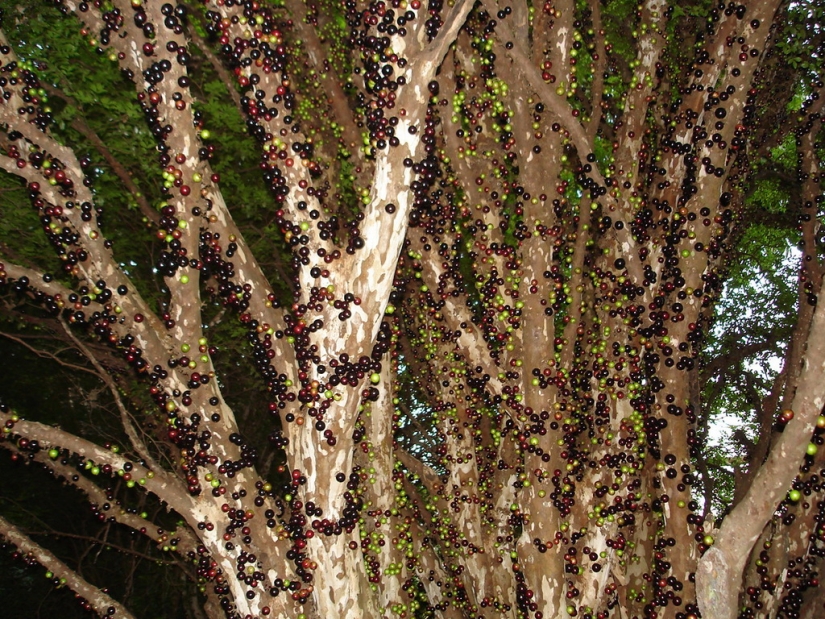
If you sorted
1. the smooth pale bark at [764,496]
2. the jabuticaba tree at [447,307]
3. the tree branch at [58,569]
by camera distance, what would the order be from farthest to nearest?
the tree branch at [58,569] < the jabuticaba tree at [447,307] < the smooth pale bark at [764,496]

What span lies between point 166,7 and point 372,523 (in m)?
→ 3.38

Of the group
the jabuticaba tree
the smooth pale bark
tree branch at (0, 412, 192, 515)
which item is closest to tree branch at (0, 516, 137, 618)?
the jabuticaba tree

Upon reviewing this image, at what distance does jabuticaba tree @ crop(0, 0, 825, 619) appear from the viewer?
2711 mm

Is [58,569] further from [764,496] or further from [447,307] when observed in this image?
[764,496]

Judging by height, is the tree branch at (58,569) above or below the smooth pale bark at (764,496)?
below

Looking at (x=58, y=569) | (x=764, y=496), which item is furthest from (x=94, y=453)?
(x=764, y=496)

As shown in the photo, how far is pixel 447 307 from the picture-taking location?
13.6ft

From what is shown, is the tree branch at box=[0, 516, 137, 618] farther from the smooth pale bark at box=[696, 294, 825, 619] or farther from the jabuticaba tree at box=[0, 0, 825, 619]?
the smooth pale bark at box=[696, 294, 825, 619]

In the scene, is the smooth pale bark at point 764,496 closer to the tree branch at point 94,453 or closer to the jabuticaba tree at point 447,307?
the jabuticaba tree at point 447,307

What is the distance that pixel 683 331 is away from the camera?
354 cm

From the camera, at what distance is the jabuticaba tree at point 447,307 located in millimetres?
2711

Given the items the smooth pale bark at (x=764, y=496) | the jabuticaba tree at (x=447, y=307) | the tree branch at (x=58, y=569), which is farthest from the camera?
the tree branch at (x=58, y=569)

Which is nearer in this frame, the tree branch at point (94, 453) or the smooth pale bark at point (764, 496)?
the smooth pale bark at point (764, 496)

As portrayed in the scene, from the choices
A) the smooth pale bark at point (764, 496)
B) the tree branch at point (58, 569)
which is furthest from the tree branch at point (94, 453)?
the smooth pale bark at point (764, 496)
